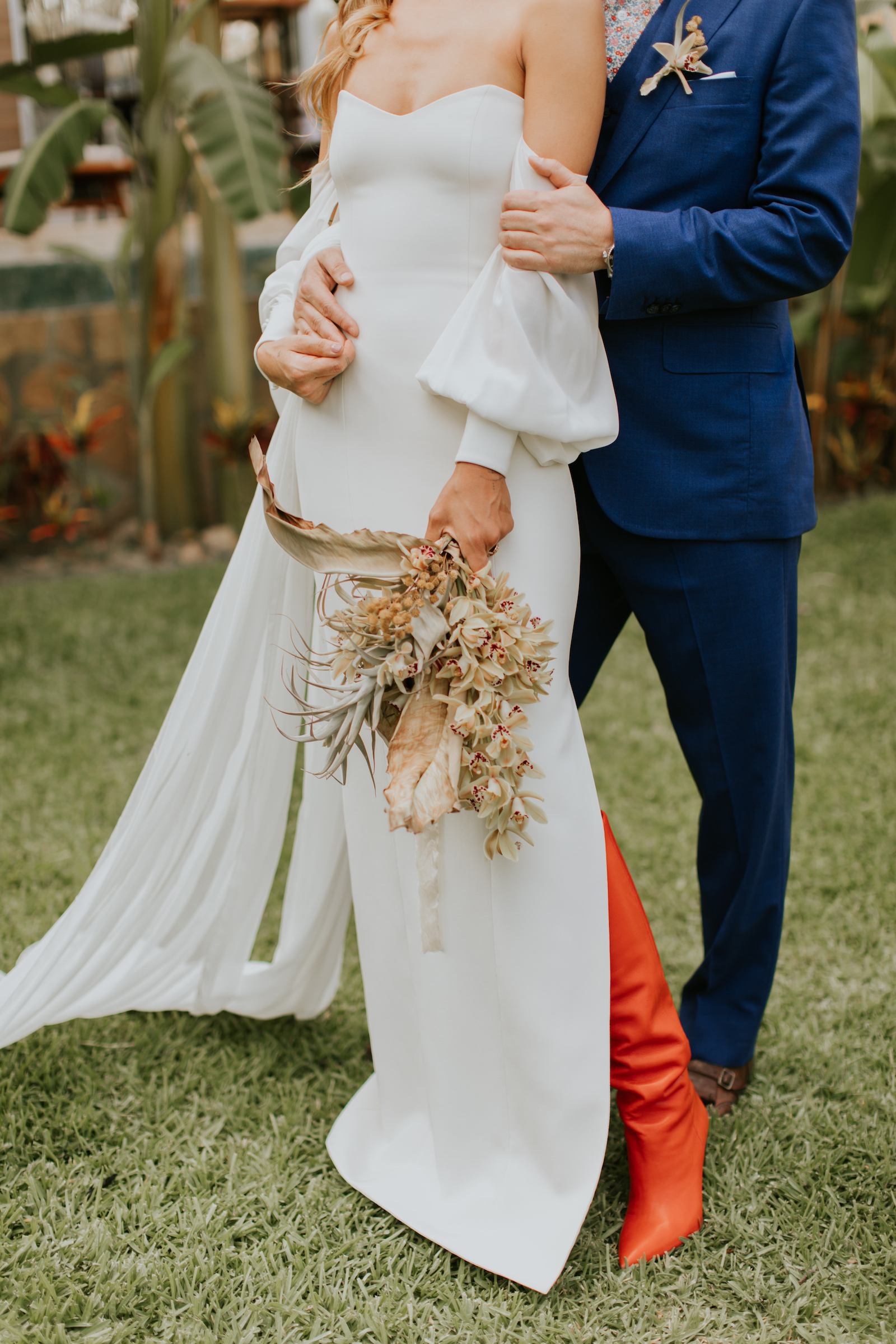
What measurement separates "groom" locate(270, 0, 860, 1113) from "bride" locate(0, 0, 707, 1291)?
8cm

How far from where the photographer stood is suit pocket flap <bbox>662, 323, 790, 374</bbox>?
185 centimetres

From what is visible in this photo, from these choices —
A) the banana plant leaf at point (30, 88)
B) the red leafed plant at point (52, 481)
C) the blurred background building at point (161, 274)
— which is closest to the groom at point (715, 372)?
the blurred background building at point (161, 274)

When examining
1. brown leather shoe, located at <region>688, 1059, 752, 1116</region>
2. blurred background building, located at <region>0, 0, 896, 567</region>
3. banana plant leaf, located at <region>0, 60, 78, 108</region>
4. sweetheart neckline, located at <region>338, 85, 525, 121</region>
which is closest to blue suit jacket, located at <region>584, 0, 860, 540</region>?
sweetheart neckline, located at <region>338, 85, 525, 121</region>

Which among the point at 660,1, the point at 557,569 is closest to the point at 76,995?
the point at 557,569

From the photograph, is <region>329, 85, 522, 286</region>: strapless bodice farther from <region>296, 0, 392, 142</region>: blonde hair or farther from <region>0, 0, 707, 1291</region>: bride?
<region>296, 0, 392, 142</region>: blonde hair

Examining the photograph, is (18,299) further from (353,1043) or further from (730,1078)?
(730,1078)

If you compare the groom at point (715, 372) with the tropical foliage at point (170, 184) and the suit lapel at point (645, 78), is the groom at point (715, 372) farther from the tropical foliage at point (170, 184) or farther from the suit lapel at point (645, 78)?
the tropical foliage at point (170, 184)

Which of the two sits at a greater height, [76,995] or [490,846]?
[490,846]

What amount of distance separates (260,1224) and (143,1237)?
7.6 inches

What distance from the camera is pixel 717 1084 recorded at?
7.33 feet

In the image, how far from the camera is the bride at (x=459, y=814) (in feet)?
5.38

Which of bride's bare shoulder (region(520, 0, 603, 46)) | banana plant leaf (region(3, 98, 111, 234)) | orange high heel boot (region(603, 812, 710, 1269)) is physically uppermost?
bride's bare shoulder (region(520, 0, 603, 46))

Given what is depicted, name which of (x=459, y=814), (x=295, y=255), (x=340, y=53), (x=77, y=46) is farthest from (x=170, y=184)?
(x=459, y=814)

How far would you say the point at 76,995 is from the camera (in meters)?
2.21
